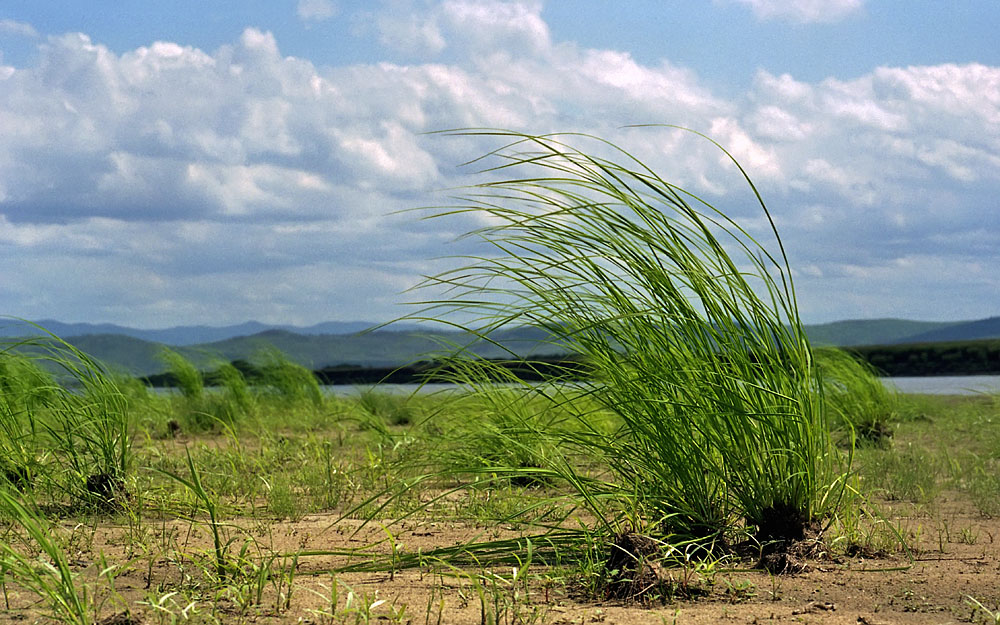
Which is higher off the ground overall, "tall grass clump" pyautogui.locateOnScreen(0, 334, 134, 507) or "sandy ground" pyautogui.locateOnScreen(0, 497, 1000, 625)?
"tall grass clump" pyautogui.locateOnScreen(0, 334, 134, 507)

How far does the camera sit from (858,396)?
6.02 meters

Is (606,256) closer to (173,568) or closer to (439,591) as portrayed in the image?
(439,591)

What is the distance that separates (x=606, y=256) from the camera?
2348 millimetres

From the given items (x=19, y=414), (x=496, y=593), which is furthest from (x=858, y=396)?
(x=19, y=414)

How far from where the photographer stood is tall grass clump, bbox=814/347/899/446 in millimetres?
5867

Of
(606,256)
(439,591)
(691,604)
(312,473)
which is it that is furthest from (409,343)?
(691,604)

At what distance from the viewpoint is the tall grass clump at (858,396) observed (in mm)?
5867

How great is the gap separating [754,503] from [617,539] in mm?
528

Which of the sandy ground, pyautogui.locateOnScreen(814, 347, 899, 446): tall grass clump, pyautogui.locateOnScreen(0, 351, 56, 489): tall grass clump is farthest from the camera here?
pyautogui.locateOnScreen(814, 347, 899, 446): tall grass clump

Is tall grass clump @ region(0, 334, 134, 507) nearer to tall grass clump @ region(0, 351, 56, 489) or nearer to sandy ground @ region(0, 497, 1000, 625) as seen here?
tall grass clump @ region(0, 351, 56, 489)

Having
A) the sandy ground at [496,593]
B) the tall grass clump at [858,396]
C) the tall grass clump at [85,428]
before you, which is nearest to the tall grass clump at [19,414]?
the tall grass clump at [85,428]

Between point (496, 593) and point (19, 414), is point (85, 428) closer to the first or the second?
point (19, 414)

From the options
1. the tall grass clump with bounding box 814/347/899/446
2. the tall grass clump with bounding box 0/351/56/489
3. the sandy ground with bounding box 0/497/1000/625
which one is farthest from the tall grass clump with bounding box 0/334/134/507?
the tall grass clump with bounding box 814/347/899/446

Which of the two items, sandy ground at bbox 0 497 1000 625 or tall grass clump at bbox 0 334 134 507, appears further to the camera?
tall grass clump at bbox 0 334 134 507
